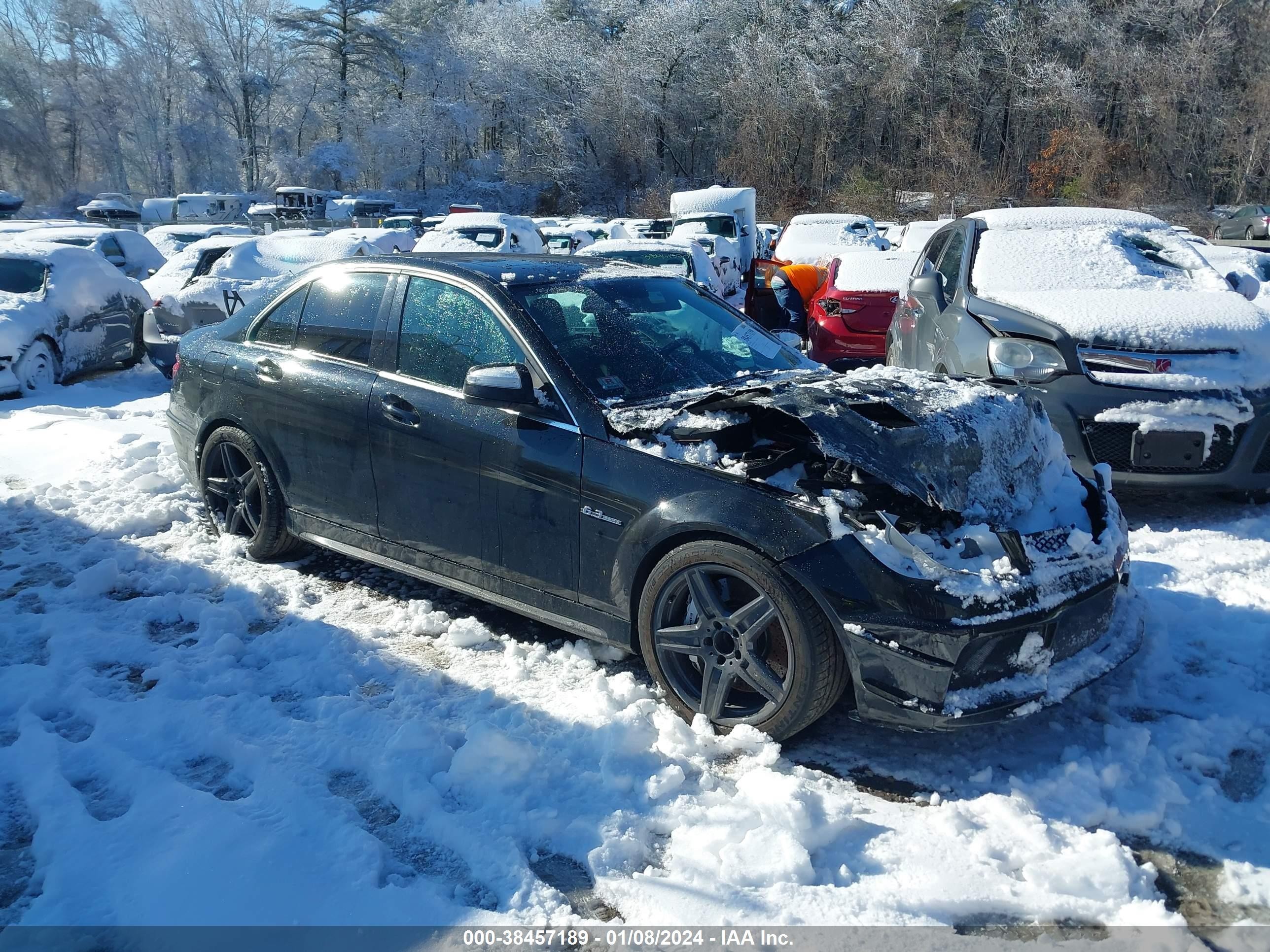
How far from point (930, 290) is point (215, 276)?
8.63m

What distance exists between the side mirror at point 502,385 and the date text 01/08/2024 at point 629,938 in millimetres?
1976

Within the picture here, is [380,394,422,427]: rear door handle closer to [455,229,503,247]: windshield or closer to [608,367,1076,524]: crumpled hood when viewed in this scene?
[608,367,1076,524]: crumpled hood

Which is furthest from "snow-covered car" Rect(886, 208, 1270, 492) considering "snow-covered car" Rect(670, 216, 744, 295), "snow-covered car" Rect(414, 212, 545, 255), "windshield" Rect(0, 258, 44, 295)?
"snow-covered car" Rect(414, 212, 545, 255)

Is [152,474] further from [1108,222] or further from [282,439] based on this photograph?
[1108,222]

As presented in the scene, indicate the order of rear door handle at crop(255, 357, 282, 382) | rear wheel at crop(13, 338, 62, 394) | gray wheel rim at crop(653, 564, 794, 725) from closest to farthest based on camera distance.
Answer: gray wheel rim at crop(653, 564, 794, 725) < rear door handle at crop(255, 357, 282, 382) < rear wheel at crop(13, 338, 62, 394)

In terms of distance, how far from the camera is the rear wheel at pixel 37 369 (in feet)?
32.6

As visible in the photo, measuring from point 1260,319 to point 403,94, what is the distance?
63316 mm

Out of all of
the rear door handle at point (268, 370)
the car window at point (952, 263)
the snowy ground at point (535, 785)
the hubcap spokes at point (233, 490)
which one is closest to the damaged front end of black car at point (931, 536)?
the snowy ground at point (535, 785)

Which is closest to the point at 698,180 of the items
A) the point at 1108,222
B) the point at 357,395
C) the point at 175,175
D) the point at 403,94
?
Result: the point at 403,94

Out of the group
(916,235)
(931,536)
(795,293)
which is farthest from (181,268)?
(916,235)

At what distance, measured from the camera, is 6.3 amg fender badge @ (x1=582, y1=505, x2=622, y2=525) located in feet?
11.6

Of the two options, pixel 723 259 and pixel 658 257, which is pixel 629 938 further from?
pixel 723 259

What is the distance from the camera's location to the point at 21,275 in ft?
35.7

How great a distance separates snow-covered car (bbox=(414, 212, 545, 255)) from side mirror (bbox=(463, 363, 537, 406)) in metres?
14.6
